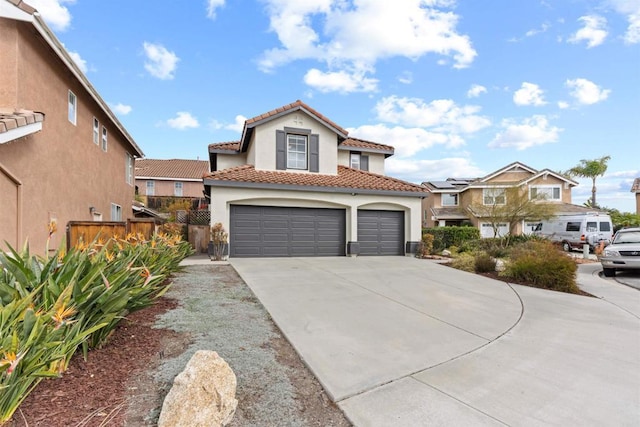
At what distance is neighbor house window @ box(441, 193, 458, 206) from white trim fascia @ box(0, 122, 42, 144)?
1278 inches

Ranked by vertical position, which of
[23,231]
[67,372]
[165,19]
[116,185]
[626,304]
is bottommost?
[626,304]

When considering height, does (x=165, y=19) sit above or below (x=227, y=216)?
above

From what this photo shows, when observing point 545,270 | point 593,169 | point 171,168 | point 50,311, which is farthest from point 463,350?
point 593,169

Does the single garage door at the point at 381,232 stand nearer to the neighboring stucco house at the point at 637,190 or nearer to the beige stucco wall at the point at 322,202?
the beige stucco wall at the point at 322,202

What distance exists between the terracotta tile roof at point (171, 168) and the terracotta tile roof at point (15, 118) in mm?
28235

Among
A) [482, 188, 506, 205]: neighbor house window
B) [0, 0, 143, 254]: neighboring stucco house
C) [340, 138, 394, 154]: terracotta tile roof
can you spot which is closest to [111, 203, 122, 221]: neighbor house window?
[0, 0, 143, 254]: neighboring stucco house

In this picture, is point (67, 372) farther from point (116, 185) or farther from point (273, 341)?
point (116, 185)

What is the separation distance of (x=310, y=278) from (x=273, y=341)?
15.1 feet

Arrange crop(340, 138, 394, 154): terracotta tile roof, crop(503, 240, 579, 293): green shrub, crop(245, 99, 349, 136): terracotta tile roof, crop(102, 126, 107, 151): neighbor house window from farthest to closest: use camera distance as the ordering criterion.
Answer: crop(340, 138, 394, 154): terracotta tile roof → crop(245, 99, 349, 136): terracotta tile roof → crop(102, 126, 107, 151): neighbor house window → crop(503, 240, 579, 293): green shrub

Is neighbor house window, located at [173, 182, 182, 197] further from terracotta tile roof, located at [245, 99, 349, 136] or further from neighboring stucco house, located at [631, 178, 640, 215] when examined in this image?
neighboring stucco house, located at [631, 178, 640, 215]

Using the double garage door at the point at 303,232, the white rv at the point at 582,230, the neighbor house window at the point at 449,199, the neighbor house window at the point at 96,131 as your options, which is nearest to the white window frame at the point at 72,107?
the neighbor house window at the point at 96,131

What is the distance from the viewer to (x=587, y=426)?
2889 mm

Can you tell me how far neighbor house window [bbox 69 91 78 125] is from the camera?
35.1ft

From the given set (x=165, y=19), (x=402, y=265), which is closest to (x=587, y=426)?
(x=402, y=265)
